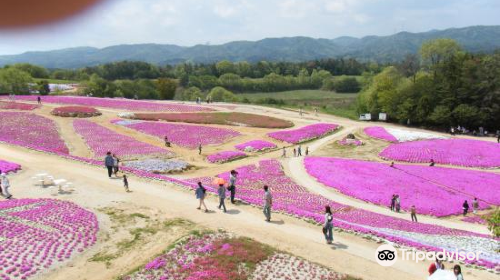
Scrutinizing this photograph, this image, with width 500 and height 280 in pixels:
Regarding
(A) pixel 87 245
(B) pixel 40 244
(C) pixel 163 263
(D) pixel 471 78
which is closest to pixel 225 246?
(C) pixel 163 263

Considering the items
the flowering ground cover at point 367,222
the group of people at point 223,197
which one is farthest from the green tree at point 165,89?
the group of people at point 223,197

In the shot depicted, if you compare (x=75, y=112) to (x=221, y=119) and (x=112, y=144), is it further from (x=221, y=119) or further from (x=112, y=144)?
(x=221, y=119)

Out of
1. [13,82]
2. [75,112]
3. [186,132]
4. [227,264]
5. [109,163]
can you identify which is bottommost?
[186,132]

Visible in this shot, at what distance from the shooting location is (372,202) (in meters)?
38.2

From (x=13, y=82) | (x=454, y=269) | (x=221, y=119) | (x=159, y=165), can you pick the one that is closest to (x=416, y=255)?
(x=454, y=269)

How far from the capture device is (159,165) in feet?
154

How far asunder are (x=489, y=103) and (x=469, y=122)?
17.5 feet

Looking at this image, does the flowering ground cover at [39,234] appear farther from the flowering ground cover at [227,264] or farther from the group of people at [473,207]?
the group of people at [473,207]

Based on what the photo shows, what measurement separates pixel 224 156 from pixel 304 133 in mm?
22866

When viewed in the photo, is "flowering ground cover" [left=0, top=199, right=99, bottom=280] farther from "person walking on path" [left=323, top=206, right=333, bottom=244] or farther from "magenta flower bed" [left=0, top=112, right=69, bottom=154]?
"magenta flower bed" [left=0, top=112, right=69, bottom=154]

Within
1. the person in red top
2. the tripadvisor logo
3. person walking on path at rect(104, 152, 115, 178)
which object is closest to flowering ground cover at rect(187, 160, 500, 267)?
the tripadvisor logo

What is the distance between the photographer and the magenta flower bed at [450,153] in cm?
5503

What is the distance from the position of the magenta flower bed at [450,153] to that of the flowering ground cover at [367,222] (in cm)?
2359

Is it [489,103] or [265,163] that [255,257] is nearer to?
[265,163]
